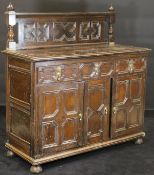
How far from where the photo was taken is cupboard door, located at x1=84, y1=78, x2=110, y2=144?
11.1 feet

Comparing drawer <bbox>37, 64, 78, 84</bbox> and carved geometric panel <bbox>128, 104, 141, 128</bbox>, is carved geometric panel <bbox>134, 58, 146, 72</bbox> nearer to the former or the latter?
carved geometric panel <bbox>128, 104, 141, 128</bbox>

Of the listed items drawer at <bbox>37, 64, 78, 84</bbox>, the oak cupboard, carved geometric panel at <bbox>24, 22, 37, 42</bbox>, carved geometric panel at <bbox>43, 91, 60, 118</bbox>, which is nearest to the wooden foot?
the oak cupboard

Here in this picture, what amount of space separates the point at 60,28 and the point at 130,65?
728 mm

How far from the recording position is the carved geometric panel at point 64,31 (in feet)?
11.7

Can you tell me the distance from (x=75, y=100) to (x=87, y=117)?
0.22 meters

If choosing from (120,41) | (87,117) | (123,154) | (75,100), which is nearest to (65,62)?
(75,100)

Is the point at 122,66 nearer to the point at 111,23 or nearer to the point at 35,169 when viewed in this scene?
the point at 111,23

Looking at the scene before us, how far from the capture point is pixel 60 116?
3.22m

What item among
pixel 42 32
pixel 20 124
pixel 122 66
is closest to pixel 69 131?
pixel 20 124

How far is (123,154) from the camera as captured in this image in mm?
3609

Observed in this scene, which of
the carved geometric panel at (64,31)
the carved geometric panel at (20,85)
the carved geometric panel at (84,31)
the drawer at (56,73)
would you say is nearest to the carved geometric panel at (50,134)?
the carved geometric panel at (20,85)

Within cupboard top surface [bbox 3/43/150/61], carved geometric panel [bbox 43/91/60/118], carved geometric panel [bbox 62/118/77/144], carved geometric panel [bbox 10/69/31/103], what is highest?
cupboard top surface [bbox 3/43/150/61]

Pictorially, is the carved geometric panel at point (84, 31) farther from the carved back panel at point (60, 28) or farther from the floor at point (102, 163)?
the floor at point (102, 163)

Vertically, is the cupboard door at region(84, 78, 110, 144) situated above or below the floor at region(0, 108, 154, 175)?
above
